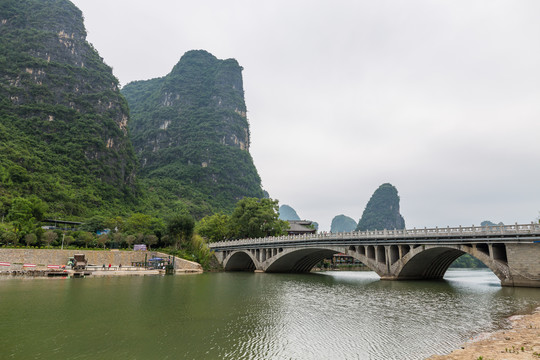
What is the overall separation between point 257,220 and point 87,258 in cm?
3378

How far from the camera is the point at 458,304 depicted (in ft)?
75.2

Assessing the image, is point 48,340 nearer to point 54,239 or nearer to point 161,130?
point 54,239

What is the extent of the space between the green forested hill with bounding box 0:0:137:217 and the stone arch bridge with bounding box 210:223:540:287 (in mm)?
56742

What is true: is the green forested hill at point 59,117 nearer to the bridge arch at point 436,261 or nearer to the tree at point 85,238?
the tree at point 85,238

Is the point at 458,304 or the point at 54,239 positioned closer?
the point at 458,304

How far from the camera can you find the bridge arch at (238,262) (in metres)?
69.9

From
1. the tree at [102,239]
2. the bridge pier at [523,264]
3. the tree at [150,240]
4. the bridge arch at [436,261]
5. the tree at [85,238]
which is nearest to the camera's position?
the bridge pier at [523,264]

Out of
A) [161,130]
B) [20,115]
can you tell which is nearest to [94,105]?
[20,115]

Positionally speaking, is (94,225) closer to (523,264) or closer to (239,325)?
(239,325)

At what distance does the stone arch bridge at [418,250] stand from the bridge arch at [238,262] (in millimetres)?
3403

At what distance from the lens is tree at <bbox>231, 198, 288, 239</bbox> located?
239ft

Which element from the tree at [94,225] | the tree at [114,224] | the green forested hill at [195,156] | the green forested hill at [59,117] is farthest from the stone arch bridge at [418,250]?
the green forested hill at [195,156]

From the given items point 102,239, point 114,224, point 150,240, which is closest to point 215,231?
point 150,240

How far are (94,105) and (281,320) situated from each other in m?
134
